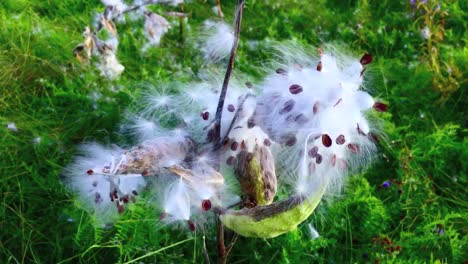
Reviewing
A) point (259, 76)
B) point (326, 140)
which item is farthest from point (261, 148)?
point (259, 76)

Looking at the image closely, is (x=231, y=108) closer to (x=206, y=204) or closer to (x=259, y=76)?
(x=206, y=204)

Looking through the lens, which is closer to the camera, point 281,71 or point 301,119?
point 301,119

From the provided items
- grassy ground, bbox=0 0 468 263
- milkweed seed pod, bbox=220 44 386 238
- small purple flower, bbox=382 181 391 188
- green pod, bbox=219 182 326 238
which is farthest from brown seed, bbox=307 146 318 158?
small purple flower, bbox=382 181 391 188

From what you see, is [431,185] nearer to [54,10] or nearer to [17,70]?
[17,70]

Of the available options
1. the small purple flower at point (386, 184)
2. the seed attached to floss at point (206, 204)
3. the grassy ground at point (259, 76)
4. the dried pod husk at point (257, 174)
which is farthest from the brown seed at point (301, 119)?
the small purple flower at point (386, 184)

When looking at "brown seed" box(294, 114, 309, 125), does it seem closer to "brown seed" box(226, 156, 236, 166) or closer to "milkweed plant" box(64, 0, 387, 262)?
"milkweed plant" box(64, 0, 387, 262)

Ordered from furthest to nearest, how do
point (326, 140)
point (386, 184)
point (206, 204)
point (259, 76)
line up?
point (259, 76)
point (386, 184)
point (206, 204)
point (326, 140)
